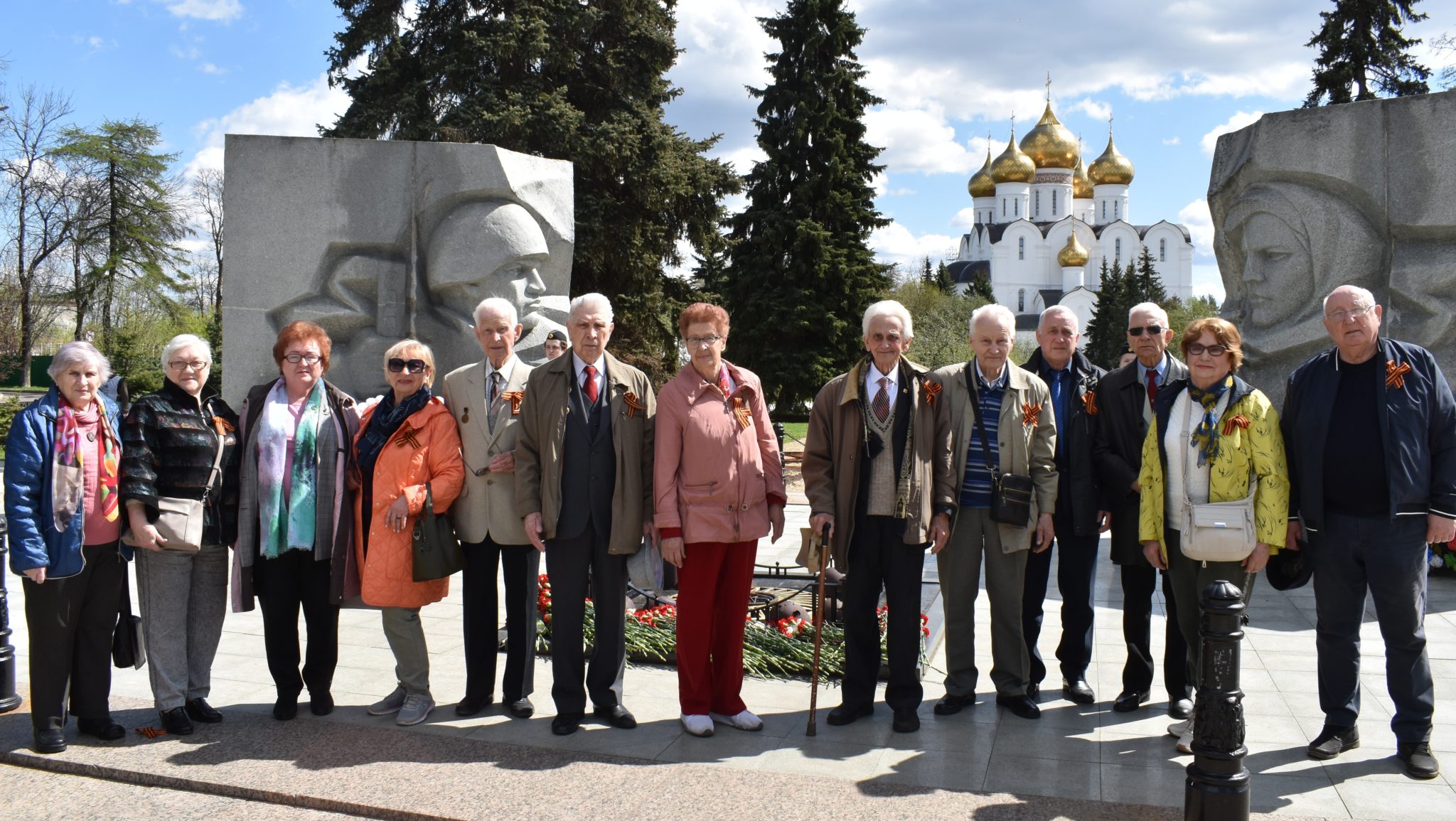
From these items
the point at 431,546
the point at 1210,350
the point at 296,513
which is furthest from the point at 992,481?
the point at 296,513

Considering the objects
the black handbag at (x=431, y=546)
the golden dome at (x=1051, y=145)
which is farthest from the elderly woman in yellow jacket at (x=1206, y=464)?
the golden dome at (x=1051, y=145)

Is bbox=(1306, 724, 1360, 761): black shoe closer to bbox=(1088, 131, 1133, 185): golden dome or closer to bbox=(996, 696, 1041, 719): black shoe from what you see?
bbox=(996, 696, 1041, 719): black shoe

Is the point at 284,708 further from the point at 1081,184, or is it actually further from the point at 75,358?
the point at 1081,184

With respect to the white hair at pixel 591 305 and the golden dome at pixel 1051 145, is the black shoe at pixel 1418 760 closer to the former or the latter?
the white hair at pixel 591 305

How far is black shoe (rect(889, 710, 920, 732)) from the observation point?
15.0ft

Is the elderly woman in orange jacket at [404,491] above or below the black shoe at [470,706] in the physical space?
above

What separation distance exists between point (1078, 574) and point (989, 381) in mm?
1051

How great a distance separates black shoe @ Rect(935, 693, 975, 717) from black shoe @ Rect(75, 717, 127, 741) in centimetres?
346

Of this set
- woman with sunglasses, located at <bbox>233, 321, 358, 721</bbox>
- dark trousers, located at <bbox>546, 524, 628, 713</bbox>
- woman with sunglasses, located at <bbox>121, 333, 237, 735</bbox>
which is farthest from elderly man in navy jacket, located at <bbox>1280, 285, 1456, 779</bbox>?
woman with sunglasses, located at <bbox>121, 333, 237, 735</bbox>

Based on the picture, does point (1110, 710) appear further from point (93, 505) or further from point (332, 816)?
point (93, 505)

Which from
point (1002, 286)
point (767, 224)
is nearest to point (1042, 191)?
point (1002, 286)

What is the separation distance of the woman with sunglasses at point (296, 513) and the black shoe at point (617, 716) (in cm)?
119

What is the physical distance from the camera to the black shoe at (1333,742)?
4258 mm

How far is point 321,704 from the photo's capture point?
4.80 meters
